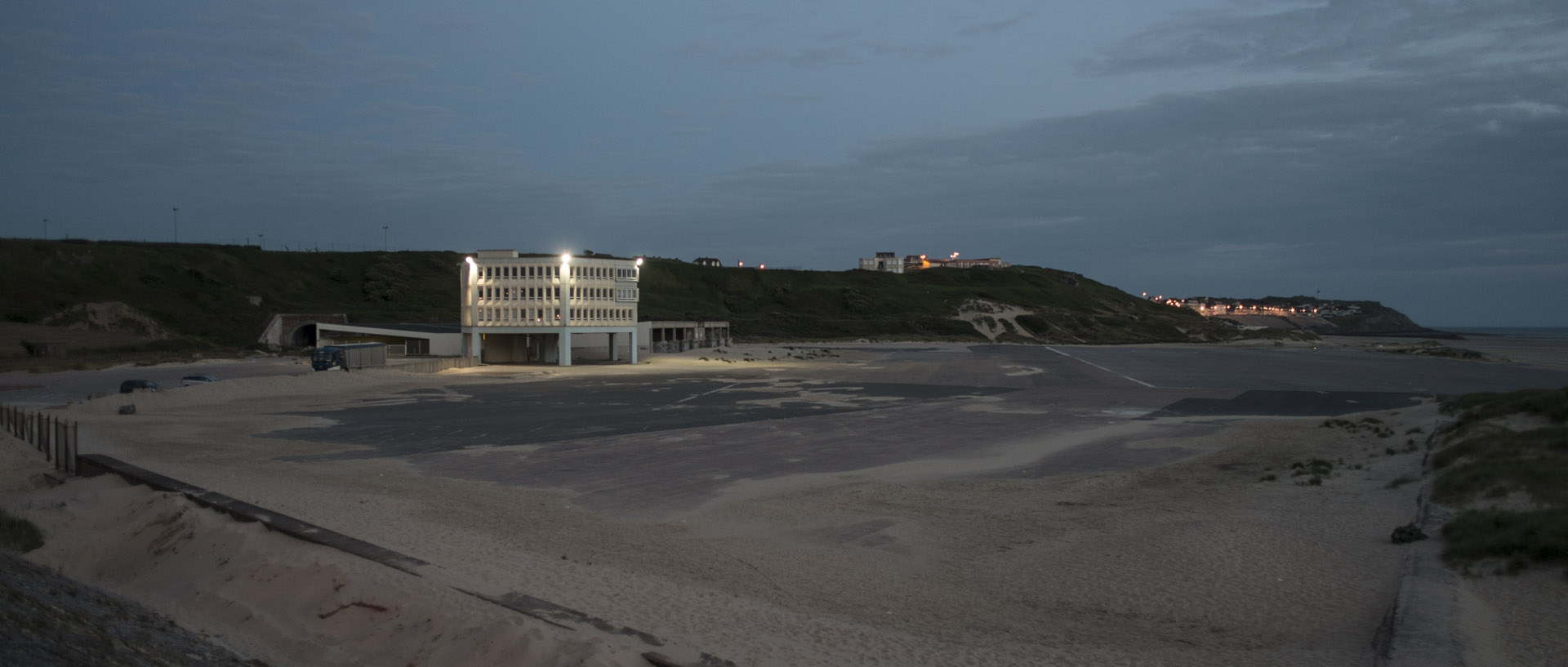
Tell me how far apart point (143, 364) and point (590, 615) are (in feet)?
197

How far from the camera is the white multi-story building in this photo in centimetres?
6812

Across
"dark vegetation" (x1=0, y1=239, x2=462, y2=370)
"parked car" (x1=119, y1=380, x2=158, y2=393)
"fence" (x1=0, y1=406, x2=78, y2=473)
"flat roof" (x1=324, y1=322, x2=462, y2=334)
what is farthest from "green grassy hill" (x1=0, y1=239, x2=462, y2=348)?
"fence" (x1=0, y1=406, x2=78, y2=473)

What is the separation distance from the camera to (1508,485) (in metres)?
15.7

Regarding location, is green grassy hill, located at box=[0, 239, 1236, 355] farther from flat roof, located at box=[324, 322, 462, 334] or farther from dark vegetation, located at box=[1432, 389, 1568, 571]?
dark vegetation, located at box=[1432, 389, 1568, 571]

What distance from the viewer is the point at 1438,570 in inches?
481

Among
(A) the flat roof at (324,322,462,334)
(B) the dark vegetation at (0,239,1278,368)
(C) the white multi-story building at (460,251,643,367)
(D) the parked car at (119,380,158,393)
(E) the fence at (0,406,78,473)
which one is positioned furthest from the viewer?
(B) the dark vegetation at (0,239,1278,368)

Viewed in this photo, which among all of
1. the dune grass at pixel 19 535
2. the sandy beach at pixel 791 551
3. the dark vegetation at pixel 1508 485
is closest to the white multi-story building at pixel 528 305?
the sandy beach at pixel 791 551

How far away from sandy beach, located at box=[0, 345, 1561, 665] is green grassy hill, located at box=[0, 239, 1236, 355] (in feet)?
212

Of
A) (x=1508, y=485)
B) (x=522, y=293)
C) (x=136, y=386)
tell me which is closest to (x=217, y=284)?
(x=522, y=293)

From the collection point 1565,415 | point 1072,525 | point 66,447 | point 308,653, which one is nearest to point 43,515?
point 66,447

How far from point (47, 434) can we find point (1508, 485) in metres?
33.0

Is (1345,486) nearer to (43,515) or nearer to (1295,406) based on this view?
(1295,406)

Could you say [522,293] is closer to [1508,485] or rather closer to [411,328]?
[411,328]

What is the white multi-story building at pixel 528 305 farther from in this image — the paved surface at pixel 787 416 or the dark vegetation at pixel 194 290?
the dark vegetation at pixel 194 290
